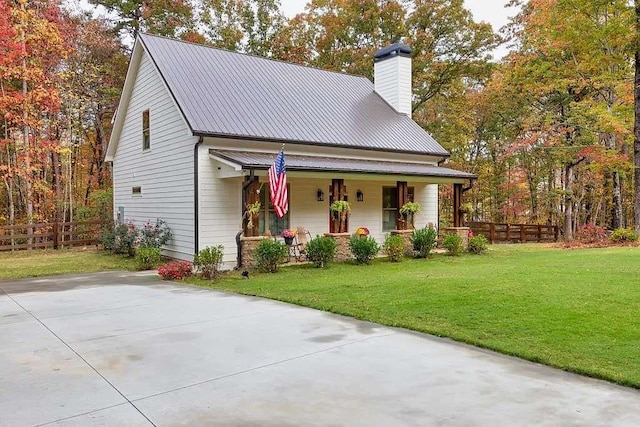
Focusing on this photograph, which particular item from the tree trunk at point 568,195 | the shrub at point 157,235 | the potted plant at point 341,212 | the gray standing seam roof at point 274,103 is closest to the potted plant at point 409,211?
the potted plant at point 341,212

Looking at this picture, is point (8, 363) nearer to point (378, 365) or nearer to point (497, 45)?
point (378, 365)

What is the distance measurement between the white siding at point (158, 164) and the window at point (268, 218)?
74.7 inches

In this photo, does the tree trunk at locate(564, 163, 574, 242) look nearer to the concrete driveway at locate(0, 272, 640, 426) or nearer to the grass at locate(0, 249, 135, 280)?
the grass at locate(0, 249, 135, 280)

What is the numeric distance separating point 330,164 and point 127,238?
20.8 ft

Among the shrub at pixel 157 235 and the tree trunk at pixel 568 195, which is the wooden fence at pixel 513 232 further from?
the shrub at pixel 157 235

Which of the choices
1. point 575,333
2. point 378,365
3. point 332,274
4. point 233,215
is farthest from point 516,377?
point 233,215

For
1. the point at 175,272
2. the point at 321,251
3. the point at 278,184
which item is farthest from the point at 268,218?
the point at 175,272

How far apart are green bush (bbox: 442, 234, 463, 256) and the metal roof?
1918 mm

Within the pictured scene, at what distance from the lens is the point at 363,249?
→ 1177 centimetres

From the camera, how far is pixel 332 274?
33.2 feet

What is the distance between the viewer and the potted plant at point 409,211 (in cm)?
1333

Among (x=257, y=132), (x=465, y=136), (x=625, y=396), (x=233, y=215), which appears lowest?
(x=625, y=396)

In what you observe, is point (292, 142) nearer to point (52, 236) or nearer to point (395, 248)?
point (395, 248)

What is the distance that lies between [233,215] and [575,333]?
8.70 metres
